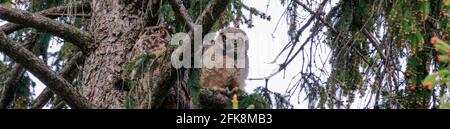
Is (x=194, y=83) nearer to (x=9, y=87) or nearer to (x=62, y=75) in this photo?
(x=62, y=75)

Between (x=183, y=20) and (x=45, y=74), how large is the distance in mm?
955

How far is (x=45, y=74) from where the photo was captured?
5.22 m

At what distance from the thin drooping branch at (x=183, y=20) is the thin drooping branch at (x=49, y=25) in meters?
0.73

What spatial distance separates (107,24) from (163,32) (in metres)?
0.47

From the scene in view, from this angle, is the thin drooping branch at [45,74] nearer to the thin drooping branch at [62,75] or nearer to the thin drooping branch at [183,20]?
the thin drooping branch at [183,20]

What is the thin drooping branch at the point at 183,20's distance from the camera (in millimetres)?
4988

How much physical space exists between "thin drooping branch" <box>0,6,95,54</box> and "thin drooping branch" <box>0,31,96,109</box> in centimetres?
57

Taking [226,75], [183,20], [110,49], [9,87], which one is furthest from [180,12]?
[226,75]

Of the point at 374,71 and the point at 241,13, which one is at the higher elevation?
the point at 241,13

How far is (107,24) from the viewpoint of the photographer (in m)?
6.37

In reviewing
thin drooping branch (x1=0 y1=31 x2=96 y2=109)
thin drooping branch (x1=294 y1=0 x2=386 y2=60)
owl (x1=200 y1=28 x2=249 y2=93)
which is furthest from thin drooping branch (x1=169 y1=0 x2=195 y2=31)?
owl (x1=200 y1=28 x2=249 y2=93)
